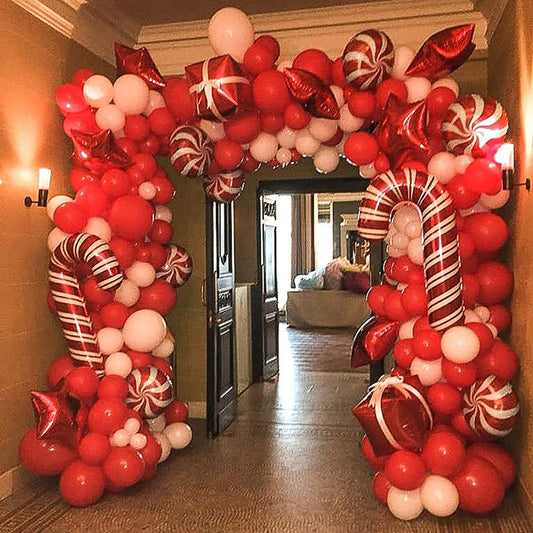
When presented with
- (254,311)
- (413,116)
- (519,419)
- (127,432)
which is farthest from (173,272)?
(254,311)

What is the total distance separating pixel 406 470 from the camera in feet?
9.43

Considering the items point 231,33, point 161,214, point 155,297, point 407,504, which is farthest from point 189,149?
point 407,504

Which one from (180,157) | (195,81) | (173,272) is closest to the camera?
(195,81)

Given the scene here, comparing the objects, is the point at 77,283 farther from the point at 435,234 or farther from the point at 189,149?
the point at 435,234

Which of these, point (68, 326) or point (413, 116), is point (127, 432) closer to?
point (68, 326)

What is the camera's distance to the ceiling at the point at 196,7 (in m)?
4.05

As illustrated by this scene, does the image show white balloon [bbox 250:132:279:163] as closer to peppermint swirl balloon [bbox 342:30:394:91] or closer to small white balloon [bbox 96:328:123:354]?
peppermint swirl balloon [bbox 342:30:394:91]

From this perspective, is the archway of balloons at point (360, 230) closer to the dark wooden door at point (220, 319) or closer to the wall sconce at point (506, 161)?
the wall sconce at point (506, 161)

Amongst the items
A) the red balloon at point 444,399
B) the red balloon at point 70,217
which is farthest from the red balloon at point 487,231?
the red balloon at point 70,217

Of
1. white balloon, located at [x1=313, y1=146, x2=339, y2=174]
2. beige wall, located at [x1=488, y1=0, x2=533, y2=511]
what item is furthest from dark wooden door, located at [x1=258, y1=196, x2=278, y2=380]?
beige wall, located at [x1=488, y1=0, x2=533, y2=511]

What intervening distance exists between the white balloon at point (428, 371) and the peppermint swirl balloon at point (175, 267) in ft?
5.29

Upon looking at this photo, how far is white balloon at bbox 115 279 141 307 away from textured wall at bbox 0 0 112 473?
51 cm

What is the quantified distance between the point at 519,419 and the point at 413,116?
1.71m

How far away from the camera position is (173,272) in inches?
151
